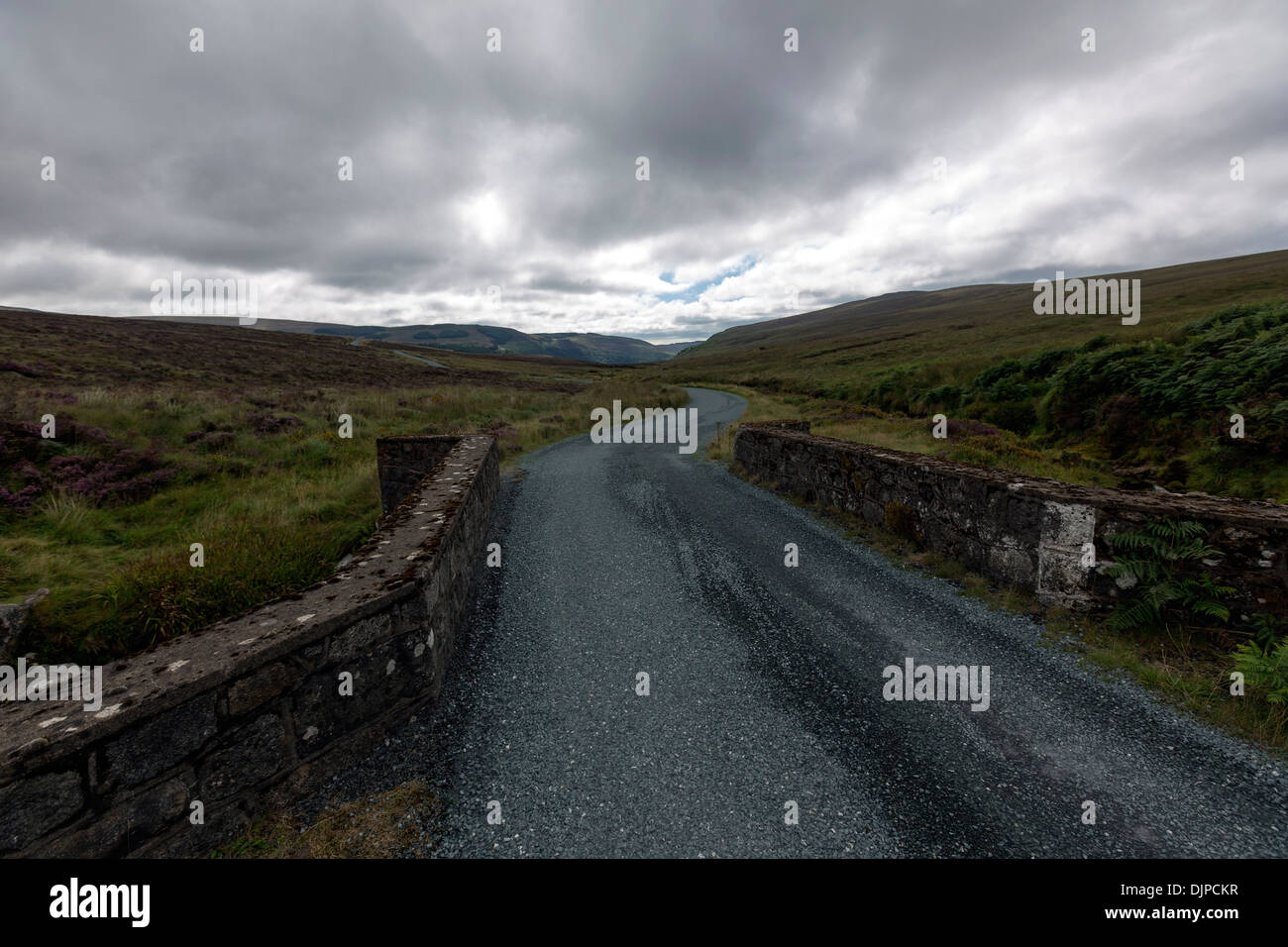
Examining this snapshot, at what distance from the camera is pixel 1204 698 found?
3.65 meters

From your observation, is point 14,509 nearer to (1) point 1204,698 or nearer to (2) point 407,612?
(2) point 407,612

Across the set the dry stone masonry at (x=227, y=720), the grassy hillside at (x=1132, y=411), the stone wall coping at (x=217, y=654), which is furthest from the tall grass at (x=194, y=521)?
the grassy hillside at (x=1132, y=411)

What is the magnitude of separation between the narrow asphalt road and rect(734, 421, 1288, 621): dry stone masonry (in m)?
0.68

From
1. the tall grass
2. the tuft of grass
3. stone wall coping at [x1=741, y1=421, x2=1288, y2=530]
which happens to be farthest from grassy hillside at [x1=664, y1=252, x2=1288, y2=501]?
the tall grass

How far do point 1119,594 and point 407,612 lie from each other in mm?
6400

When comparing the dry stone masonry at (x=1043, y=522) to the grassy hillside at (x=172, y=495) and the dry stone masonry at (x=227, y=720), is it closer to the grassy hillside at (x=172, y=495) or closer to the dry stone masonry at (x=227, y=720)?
the dry stone masonry at (x=227, y=720)

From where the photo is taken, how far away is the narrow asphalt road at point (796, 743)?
9.08 feet

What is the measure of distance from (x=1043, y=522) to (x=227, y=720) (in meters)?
6.96

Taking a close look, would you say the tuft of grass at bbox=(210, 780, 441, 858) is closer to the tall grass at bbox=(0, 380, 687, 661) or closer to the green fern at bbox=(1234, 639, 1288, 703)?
the tall grass at bbox=(0, 380, 687, 661)

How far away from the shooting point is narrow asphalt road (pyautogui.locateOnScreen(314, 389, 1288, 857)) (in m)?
2.77

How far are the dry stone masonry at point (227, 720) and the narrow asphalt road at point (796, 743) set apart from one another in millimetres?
397
